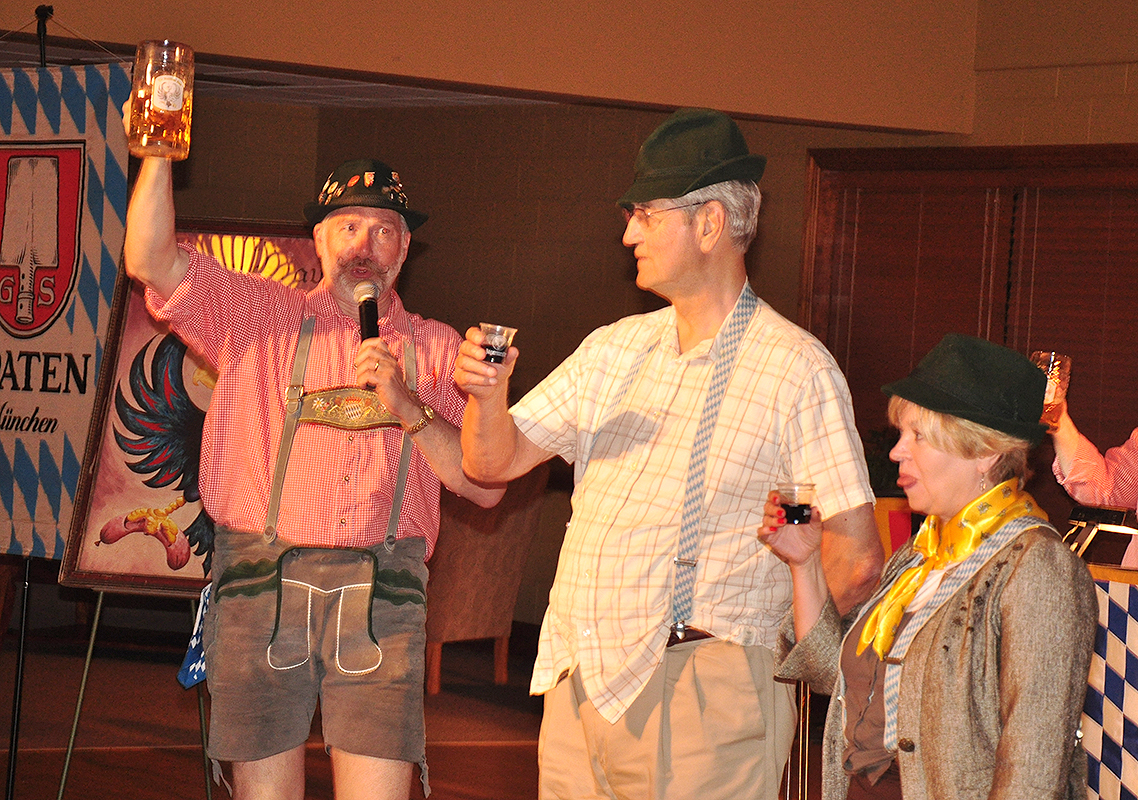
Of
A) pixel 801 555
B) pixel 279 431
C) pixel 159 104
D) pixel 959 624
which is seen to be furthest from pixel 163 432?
pixel 959 624

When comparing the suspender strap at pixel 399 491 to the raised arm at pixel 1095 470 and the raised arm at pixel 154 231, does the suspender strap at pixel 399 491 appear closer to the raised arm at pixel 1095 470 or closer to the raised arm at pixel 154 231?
the raised arm at pixel 154 231

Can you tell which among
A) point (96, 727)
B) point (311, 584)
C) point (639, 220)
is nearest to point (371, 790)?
point (311, 584)

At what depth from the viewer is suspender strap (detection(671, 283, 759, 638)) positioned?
7.38 feet

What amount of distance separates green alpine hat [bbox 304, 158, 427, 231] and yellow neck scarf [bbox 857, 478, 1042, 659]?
137cm

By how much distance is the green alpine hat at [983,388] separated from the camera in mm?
2129

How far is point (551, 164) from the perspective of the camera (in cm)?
762

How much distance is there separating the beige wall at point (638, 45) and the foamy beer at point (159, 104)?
1.92 m

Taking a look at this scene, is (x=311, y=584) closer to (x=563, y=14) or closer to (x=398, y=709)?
(x=398, y=709)

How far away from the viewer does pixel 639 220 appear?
2.41 meters

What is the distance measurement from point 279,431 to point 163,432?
60.1 inches

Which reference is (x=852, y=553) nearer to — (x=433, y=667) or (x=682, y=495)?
(x=682, y=495)

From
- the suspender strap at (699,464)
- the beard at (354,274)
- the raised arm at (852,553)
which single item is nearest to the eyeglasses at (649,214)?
the suspender strap at (699,464)

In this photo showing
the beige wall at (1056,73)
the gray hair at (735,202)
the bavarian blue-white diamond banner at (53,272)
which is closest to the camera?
the gray hair at (735,202)

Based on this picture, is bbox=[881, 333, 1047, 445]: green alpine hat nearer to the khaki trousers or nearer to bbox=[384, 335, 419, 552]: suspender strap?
the khaki trousers
